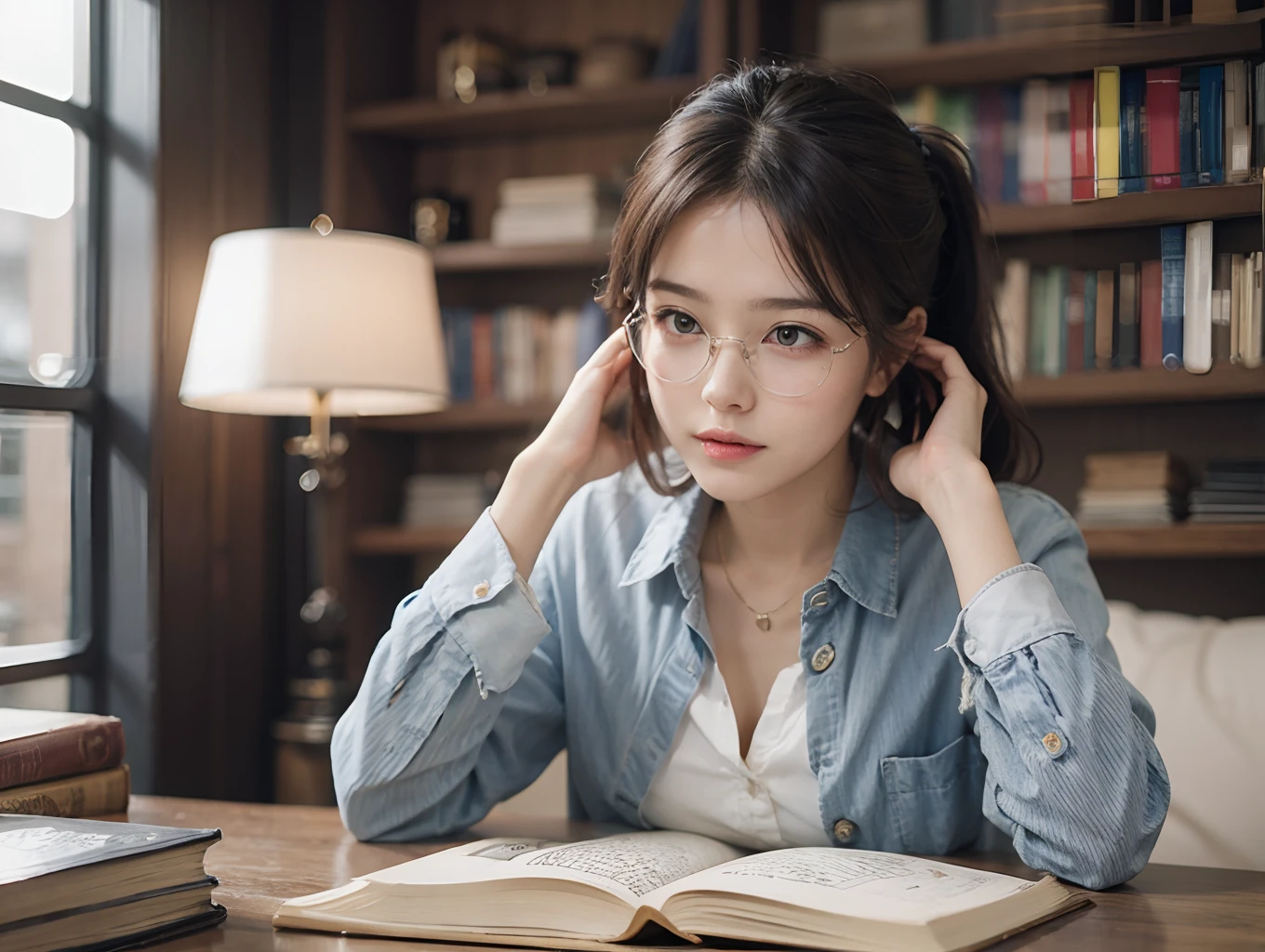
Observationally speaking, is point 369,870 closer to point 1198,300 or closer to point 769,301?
point 769,301

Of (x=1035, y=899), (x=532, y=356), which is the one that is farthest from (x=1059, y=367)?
(x=1035, y=899)

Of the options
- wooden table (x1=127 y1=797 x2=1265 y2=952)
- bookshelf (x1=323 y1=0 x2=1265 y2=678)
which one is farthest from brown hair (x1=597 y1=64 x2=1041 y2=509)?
bookshelf (x1=323 y1=0 x2=1265 y2=678)

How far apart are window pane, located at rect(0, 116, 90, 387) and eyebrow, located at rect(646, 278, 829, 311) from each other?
1470 millimetres

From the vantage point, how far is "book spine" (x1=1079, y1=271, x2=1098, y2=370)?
1.40 metres

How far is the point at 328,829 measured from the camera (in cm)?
126

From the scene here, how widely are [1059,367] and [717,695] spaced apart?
149 centimetres

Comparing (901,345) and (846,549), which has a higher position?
(901,345)

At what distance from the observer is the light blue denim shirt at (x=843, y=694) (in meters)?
1.05

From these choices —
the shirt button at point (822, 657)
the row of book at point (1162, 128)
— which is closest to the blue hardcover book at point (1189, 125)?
the row of book at point (1162, 128)

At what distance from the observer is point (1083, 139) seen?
1.27 meters

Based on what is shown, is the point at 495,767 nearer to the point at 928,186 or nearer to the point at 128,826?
the point at 128,826

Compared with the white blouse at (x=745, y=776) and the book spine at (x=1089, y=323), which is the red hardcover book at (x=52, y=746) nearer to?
the white blouse at (x=745, y=776)

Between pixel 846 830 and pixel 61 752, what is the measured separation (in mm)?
762

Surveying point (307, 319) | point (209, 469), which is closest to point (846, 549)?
point (307, 319)
